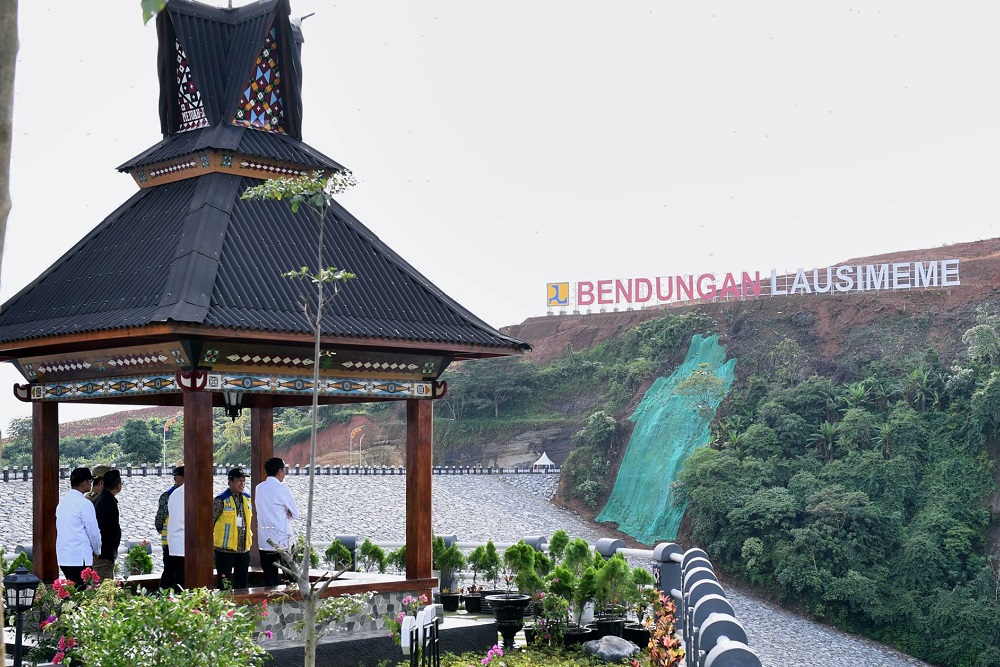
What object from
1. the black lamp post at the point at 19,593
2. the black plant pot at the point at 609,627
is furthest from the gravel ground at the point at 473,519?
the black lamp post at the point at 19,593

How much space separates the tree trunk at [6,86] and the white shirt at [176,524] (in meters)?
7.30

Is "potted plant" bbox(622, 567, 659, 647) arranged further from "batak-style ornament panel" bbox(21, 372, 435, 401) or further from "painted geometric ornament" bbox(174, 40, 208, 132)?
"painted geometric ornament" bbox(174, 40, 208, 132)

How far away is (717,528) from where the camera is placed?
3697 cm

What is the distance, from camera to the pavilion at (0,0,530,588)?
9102 millimetres

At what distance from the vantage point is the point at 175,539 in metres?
9.95

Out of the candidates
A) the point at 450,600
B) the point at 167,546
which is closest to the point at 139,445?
the point at 450,600

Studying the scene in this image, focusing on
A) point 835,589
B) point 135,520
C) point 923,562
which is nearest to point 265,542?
point 135,520

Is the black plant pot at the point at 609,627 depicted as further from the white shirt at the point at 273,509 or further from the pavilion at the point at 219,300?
the white shirt at the point at 273,509

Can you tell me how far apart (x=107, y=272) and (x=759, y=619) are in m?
25.5

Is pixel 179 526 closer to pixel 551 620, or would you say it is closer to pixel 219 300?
pixel 219 300

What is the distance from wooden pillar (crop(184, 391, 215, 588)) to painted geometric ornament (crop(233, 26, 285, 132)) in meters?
3.21

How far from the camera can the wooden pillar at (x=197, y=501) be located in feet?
29.0

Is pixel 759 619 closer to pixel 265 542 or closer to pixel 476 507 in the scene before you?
pixel 476 507

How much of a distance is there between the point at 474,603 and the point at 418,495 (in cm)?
188
